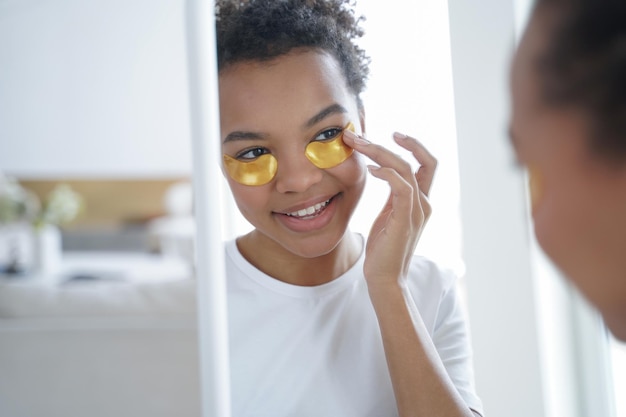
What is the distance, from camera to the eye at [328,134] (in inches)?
A: 33.0

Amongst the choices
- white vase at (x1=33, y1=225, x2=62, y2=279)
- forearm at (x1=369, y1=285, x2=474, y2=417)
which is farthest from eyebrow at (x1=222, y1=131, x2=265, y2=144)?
white vase at (x1=33, y1=225, x2=62, y2=279)

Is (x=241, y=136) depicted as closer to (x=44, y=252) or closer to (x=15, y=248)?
(x=44, y=252)

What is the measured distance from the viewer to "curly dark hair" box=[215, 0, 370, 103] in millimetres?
847

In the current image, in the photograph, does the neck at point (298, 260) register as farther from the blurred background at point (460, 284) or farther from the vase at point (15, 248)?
the vase at point (15, 248)

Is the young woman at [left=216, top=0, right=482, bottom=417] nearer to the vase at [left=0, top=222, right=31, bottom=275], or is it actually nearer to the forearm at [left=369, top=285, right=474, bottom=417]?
the forearm at [left=369, top=285, right=474, bottom=417]

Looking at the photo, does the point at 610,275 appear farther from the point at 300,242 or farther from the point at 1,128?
the point at 1,128

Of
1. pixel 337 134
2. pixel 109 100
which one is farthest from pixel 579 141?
pixel 109 100

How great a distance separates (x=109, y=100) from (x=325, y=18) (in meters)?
0.96

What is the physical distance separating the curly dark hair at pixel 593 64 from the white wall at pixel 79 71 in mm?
951

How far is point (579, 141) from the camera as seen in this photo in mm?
535

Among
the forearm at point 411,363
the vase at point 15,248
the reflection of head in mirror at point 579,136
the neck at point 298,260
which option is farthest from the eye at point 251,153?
the vase at point 15,248

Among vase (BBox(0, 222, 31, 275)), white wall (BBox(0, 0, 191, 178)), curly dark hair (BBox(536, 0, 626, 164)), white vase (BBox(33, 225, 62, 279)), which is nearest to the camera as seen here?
curly dark hair (BBox(536, 0, 626, 164))

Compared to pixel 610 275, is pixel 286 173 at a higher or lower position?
higher

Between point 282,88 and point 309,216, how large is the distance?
0.57 ft
